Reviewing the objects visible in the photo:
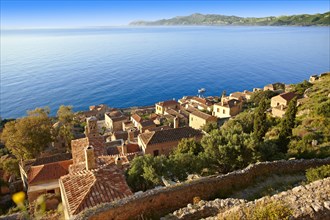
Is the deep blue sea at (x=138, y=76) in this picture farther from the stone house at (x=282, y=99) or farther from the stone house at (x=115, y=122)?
the stone house at (x=282, y=99)

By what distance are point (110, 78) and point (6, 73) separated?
123ft

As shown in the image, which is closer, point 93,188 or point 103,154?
point 93,188

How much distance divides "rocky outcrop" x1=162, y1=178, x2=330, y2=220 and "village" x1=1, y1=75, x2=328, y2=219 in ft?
16.0

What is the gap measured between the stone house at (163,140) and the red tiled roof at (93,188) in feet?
41.7

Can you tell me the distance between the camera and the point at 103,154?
24484 millimetres

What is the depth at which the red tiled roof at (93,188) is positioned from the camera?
11688 millimetres

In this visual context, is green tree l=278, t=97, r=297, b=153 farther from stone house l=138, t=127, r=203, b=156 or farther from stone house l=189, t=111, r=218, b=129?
stone house l=189, t=111, r=218, b=129

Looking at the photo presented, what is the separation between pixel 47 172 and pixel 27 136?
33.5 feet

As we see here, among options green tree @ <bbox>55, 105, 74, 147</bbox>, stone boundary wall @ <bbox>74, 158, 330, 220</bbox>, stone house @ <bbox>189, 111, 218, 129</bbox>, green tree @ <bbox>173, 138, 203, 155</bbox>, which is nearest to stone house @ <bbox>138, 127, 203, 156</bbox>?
green tree @ <bbox>173, 138, 203, 155</bbox>

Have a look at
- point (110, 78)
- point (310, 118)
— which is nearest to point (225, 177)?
point (310, 118)

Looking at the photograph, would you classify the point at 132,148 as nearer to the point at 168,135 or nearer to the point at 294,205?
the point at 168,135

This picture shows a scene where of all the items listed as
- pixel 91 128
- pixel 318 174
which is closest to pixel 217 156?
pixel 318 174

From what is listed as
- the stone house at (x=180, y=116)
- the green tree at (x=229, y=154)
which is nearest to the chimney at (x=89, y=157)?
the green tree at (x=229, y=154)

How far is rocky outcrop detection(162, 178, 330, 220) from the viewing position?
259 inches
